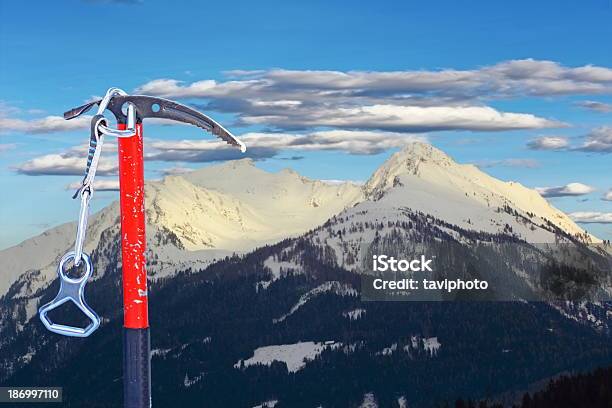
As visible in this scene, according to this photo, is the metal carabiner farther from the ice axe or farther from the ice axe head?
the ice axe head

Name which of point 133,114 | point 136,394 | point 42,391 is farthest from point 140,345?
point 42,391

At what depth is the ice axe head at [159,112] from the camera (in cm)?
5575

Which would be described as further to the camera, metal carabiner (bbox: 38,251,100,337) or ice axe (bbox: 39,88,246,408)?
ice axe (bbox: 39,88,246,408)

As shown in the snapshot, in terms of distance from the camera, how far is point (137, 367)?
179ft

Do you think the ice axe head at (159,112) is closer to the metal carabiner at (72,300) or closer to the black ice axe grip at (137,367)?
the metal carabiner at (72,300)

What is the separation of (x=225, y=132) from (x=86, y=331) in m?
11.5

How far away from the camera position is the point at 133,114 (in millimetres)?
55094

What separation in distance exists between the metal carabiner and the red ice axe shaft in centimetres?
164

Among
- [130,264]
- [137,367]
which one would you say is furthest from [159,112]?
[137,367]

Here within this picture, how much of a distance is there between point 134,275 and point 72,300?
9.68 feet

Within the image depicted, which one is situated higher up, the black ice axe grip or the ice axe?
the ice axe

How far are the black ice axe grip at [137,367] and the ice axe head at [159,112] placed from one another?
9793 mm

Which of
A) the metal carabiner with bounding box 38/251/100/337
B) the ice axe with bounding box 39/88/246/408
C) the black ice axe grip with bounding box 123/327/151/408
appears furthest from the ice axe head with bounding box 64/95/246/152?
the black ice axe grip with bounding box 123/327/151/408

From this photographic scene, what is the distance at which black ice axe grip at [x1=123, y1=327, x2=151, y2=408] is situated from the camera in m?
54.6
